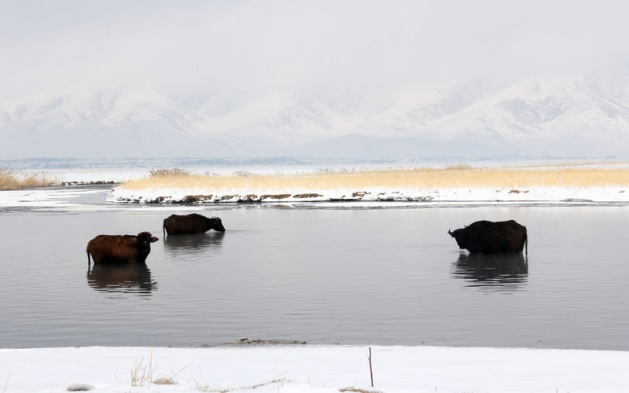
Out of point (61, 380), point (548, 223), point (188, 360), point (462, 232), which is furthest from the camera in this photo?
point (548, 223)

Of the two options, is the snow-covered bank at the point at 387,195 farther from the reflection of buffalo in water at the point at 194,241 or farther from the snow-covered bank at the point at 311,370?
the snow-covered bank at the point at 311,370

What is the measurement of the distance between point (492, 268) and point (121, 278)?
8.76 metres

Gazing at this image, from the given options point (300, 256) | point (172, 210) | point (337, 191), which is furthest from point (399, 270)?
point (337, 191)

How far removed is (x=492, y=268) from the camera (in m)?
22.2

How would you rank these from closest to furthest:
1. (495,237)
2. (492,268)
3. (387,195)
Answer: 1. (492,268)
2. (495,237)
3. (387,195)

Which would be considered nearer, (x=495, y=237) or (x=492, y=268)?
(x=492, y=268)

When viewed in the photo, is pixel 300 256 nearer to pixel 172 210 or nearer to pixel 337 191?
pixel 172 210

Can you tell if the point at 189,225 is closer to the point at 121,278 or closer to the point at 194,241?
the point at 194,241

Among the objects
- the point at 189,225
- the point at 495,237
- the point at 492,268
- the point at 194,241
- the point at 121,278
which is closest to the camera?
the point at 121,278

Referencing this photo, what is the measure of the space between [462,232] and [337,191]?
36680mm

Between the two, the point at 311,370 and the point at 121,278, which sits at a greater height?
the point at 121,278

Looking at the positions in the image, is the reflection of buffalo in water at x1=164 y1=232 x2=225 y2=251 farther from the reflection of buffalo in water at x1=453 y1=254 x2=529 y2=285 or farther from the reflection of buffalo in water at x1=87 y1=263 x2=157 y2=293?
the reflection of buffalo in water at x1=453 y1=254 x2=529 y2=285

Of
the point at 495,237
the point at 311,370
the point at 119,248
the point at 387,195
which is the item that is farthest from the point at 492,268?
the point at 387,195

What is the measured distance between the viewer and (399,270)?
21625mm
